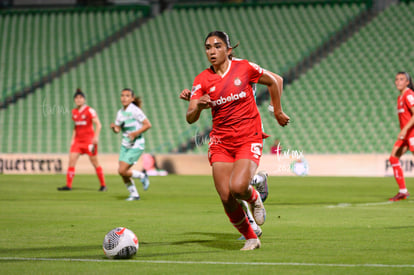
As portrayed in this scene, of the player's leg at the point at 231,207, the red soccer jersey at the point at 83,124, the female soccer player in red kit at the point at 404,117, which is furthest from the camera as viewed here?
the red soccer jersey at the point at 83,124

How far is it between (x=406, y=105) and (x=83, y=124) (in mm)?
8239

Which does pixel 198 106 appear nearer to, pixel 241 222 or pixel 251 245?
pixel 241 222

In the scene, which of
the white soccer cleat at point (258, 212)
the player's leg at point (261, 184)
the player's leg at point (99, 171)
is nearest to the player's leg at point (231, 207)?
the white soccer cleat at point (258, 212)

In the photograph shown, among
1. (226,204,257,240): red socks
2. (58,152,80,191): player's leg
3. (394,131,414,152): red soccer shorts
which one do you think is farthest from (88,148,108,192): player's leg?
(226,204,257,240): red socks

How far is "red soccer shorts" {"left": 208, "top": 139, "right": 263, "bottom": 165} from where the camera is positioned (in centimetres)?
721

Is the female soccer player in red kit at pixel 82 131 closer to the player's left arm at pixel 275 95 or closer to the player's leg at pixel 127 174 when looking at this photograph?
the player's leg at pixel 127 174

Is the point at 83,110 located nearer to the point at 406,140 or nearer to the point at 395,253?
the point at 406,140

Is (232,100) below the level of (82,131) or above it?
below

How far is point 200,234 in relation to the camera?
8516mm

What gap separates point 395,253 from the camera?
6.69 m

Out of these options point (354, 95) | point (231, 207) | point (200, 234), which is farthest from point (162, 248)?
point (354, 95)

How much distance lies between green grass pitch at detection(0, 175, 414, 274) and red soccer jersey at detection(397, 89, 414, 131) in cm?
163

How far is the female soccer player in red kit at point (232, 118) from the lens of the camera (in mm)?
7152

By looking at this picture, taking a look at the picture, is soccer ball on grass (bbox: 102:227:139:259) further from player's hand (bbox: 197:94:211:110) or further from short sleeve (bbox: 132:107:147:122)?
short sleeve (bbox: 132:107:147:122)
